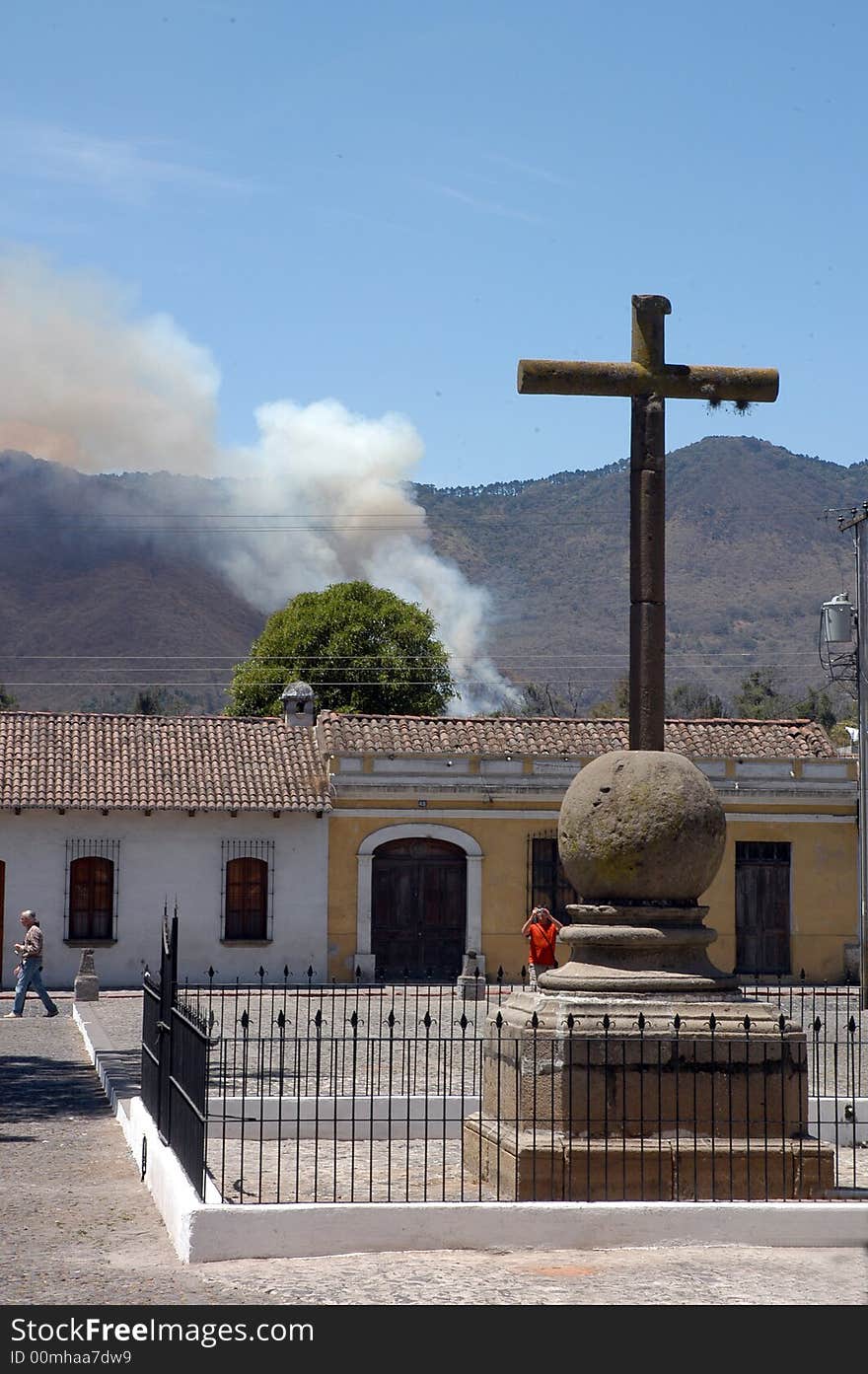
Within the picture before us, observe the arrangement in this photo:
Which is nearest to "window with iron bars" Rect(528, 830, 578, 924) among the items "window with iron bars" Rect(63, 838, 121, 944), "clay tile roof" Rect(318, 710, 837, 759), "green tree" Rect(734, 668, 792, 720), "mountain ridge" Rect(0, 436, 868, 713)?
"clay tile roof" Rect(318, 710, 837, 759)

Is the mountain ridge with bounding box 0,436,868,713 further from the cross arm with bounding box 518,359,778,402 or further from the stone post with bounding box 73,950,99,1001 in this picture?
the cross arm with bounding box 518,359,778,402

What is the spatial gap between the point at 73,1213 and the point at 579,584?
10994 cm

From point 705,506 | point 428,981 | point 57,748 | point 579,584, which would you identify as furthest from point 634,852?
point 705,506

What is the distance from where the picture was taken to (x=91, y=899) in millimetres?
27094

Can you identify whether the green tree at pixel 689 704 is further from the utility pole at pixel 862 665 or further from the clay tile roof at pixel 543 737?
the utility pole at pixel 862 665

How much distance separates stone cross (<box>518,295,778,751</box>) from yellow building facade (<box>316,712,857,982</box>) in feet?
58.1

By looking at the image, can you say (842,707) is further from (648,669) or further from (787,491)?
(648,669)

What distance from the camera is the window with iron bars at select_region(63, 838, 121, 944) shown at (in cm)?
2695

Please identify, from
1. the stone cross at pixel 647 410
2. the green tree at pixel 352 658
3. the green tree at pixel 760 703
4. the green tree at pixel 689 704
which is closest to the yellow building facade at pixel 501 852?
the green tree at pixel 352 658

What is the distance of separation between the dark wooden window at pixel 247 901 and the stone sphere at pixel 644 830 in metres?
18.5

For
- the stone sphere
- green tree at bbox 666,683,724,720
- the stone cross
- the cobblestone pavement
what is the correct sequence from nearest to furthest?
the cobblestone pavement < the stone sphere < the stone cross < green tree at bbox 666,683,724,720

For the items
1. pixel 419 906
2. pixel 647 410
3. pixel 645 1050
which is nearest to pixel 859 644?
pixel 419 906

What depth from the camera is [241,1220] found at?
7957 mm

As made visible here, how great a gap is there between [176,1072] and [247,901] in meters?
18.0
